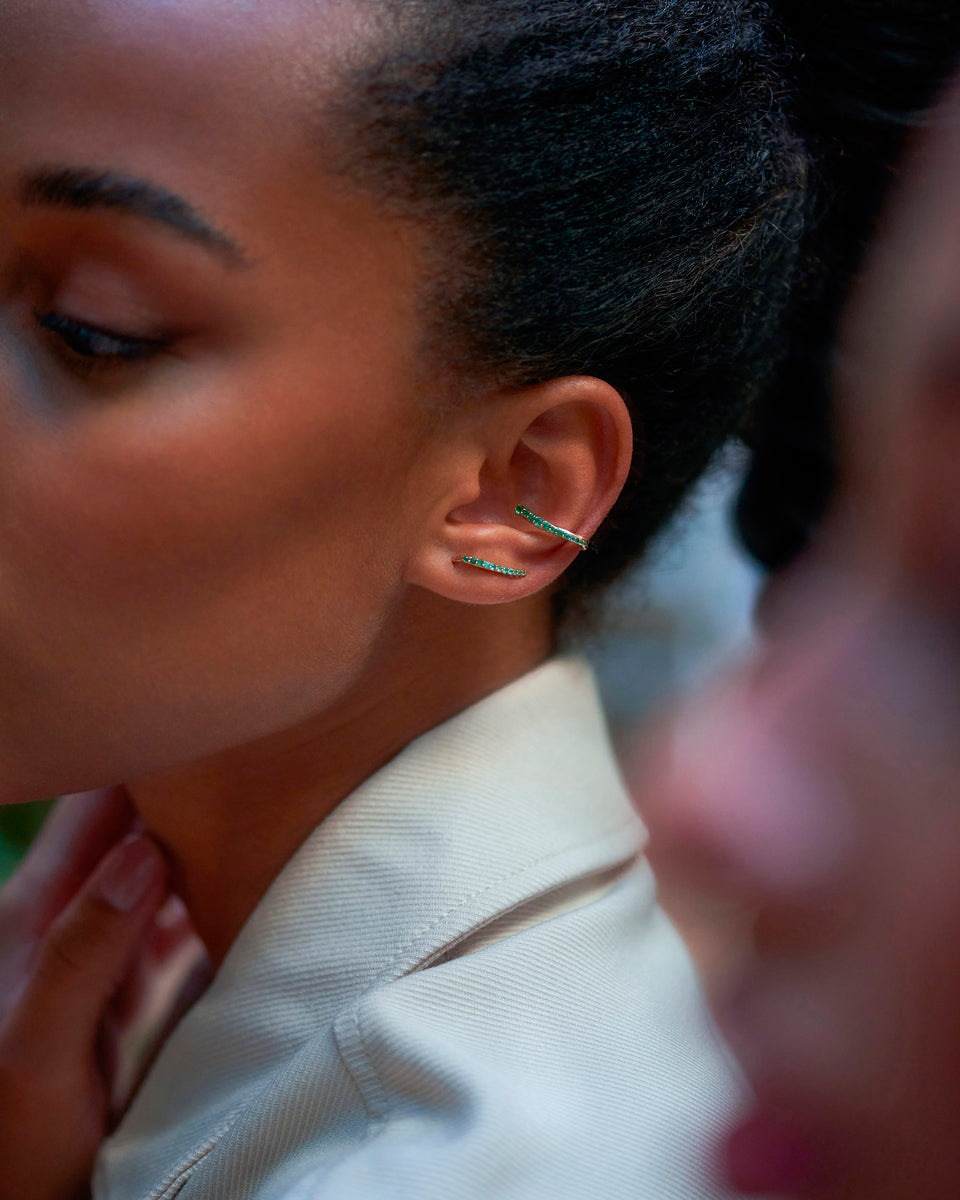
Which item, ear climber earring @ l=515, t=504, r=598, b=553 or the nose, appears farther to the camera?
the nose

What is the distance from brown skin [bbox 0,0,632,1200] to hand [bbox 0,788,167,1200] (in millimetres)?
238

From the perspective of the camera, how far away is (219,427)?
0.58m

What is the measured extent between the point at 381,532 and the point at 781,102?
1.19ft

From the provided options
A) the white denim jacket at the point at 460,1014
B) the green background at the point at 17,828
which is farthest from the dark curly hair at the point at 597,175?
the green background at the point at 17,828

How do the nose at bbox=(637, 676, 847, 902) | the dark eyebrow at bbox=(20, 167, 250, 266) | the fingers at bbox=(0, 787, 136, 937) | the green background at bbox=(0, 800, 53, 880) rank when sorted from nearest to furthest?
1. the dark eyebrow at bbox=(20, 167, 250, 266)
2. the nose at bbox=(637, 676, 847, 902)
3. the fingers at bbox=(0, 787, 136, 937)
4. the green background at bbox=(0, 800, 53, 880)

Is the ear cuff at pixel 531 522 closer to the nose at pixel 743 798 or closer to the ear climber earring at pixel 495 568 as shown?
the ear climber earring at pixel 495 568

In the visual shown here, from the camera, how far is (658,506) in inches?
33.4

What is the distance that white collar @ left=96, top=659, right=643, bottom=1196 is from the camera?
668mm

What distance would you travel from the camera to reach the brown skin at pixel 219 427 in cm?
54

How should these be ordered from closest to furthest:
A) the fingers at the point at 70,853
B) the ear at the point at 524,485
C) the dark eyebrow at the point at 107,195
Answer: the dark eyebrow at the point at 107,195 < the ear at the point at 524,485 < the fingers at the point at 70,853

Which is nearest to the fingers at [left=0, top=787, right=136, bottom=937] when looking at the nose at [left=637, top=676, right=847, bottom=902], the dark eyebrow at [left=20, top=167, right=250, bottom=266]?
the nose at [left=637, top=676, right=847, bottom=902]

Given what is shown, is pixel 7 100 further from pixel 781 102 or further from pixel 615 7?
pixel 781 102

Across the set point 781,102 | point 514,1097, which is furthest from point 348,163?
point 514,1097

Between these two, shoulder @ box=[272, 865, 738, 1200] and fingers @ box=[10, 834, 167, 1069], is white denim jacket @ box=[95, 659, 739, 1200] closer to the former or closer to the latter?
shoulder @ box=[272, 865, 738, 1200]
